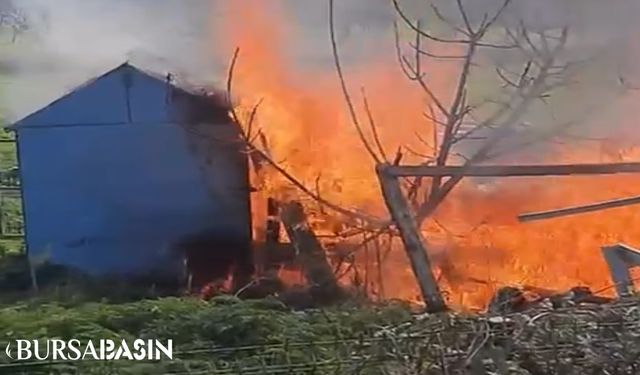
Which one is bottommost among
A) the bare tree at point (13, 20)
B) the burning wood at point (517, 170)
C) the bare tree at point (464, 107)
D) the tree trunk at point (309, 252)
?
the tree trunk at point (309, 252)

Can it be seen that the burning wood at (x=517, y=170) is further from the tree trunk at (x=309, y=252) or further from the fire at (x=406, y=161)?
the tree trunk at (x=309, y=252)

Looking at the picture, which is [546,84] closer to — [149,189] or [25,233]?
[149,189]

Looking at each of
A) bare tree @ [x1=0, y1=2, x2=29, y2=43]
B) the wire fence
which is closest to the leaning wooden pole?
the wire fence

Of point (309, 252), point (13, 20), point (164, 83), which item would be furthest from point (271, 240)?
point (13, 20)

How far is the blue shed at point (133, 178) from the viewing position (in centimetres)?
173

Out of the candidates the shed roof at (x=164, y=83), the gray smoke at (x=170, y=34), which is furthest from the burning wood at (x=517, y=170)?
the shed roof at (x=164, y=83)

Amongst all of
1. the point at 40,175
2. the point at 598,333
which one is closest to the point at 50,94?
the point at 40,175

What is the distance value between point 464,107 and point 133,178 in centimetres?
61

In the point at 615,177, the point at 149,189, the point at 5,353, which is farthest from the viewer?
the point at 615,177

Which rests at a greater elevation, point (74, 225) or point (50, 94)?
point (50, 94)

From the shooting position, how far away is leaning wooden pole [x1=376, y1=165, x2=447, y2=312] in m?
1.85

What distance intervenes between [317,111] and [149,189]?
12.9 inches

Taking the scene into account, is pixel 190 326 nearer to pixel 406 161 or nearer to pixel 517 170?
pixel 406 161

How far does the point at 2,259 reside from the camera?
174 cm
